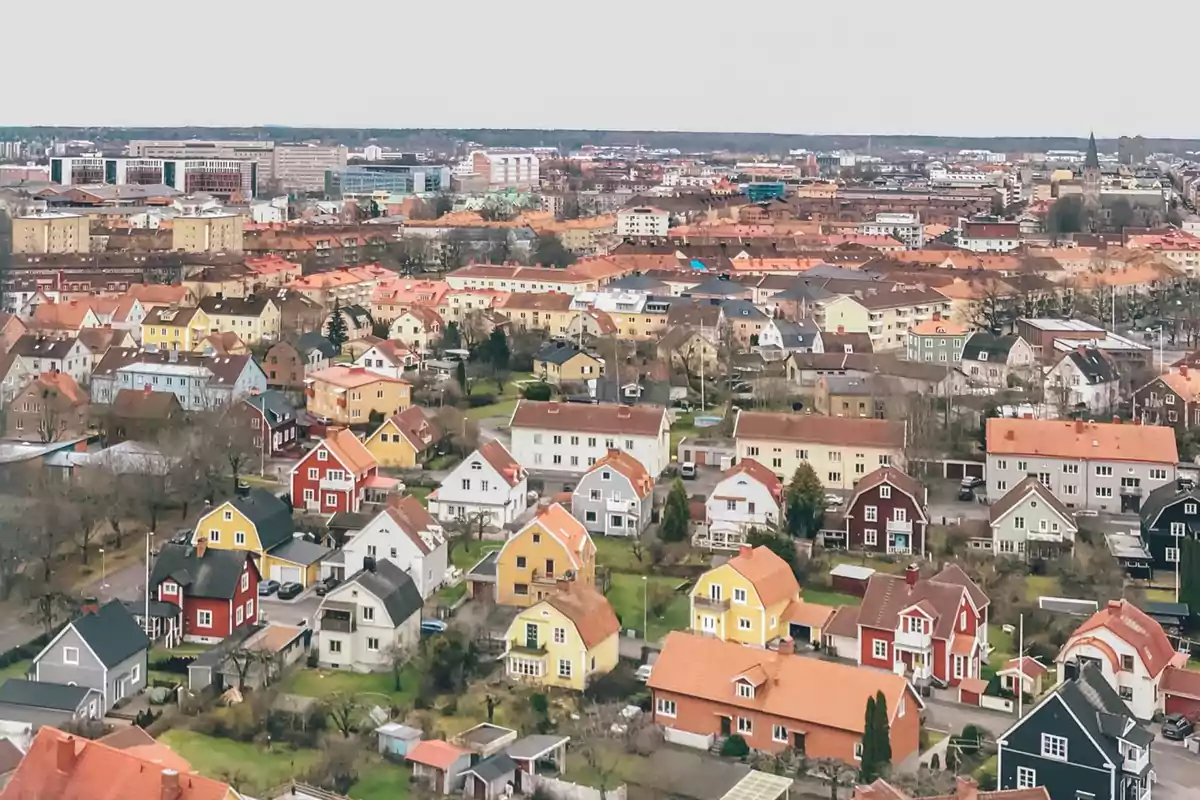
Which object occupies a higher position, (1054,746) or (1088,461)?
(1088,461)

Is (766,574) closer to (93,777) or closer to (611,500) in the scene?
(611,500)

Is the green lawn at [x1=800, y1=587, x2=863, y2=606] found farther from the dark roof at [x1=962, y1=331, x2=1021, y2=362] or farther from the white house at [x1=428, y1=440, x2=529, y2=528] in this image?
the dark roof at [x1=962, y1=331, x2=1021, y2=362]

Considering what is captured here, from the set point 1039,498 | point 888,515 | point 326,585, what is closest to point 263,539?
point 326,585

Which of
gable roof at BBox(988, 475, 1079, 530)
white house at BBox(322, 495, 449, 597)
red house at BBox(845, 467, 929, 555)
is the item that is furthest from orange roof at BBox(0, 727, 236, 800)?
gable roof at BBox(988, 475, 1079, 530)

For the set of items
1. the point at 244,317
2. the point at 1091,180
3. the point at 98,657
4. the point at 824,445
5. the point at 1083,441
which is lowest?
the point at 98,657

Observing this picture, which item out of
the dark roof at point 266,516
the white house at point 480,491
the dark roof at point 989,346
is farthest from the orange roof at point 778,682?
the dark roof at point 989,346

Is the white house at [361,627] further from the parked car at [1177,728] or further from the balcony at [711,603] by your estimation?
the parked car at [1177,728]
